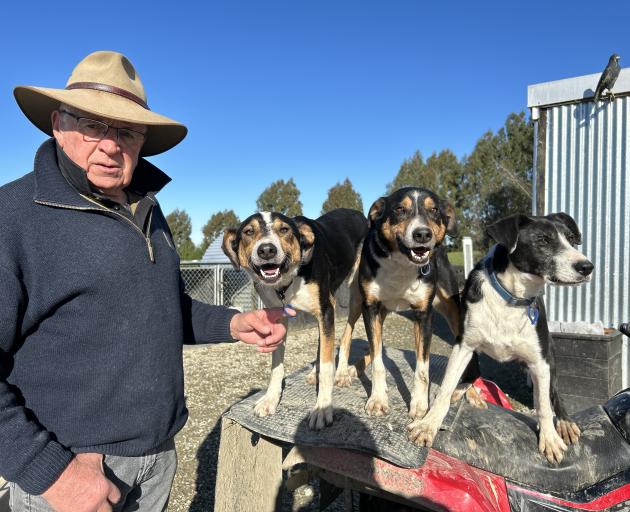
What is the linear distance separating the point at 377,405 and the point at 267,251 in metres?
1.16

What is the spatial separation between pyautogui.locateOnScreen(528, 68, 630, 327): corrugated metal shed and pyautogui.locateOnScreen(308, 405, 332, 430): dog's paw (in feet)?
16.1

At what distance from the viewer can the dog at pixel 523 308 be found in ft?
7.43

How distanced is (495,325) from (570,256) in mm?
534

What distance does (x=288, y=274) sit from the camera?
2824mm

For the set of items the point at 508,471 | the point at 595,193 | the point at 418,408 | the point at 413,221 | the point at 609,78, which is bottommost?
the point at 508,471

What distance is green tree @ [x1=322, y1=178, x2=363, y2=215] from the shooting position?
27.9 metres

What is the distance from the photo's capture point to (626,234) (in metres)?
5.70

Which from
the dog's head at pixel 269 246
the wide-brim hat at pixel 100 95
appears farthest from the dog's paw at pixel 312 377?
the wide-brim hat at pixel 100 95

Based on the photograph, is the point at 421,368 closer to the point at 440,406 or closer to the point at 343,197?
the point at 440,406

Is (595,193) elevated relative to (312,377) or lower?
elevated

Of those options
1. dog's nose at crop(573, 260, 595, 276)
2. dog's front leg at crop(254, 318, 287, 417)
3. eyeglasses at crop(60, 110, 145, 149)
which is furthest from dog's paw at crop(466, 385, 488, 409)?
eyeglasses at crop(60, 110, 145, 149)

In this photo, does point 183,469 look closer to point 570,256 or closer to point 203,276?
point 570,256

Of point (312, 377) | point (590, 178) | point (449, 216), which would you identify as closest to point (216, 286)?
point (312, 377)

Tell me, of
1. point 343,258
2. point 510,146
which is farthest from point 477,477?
point 510,146
